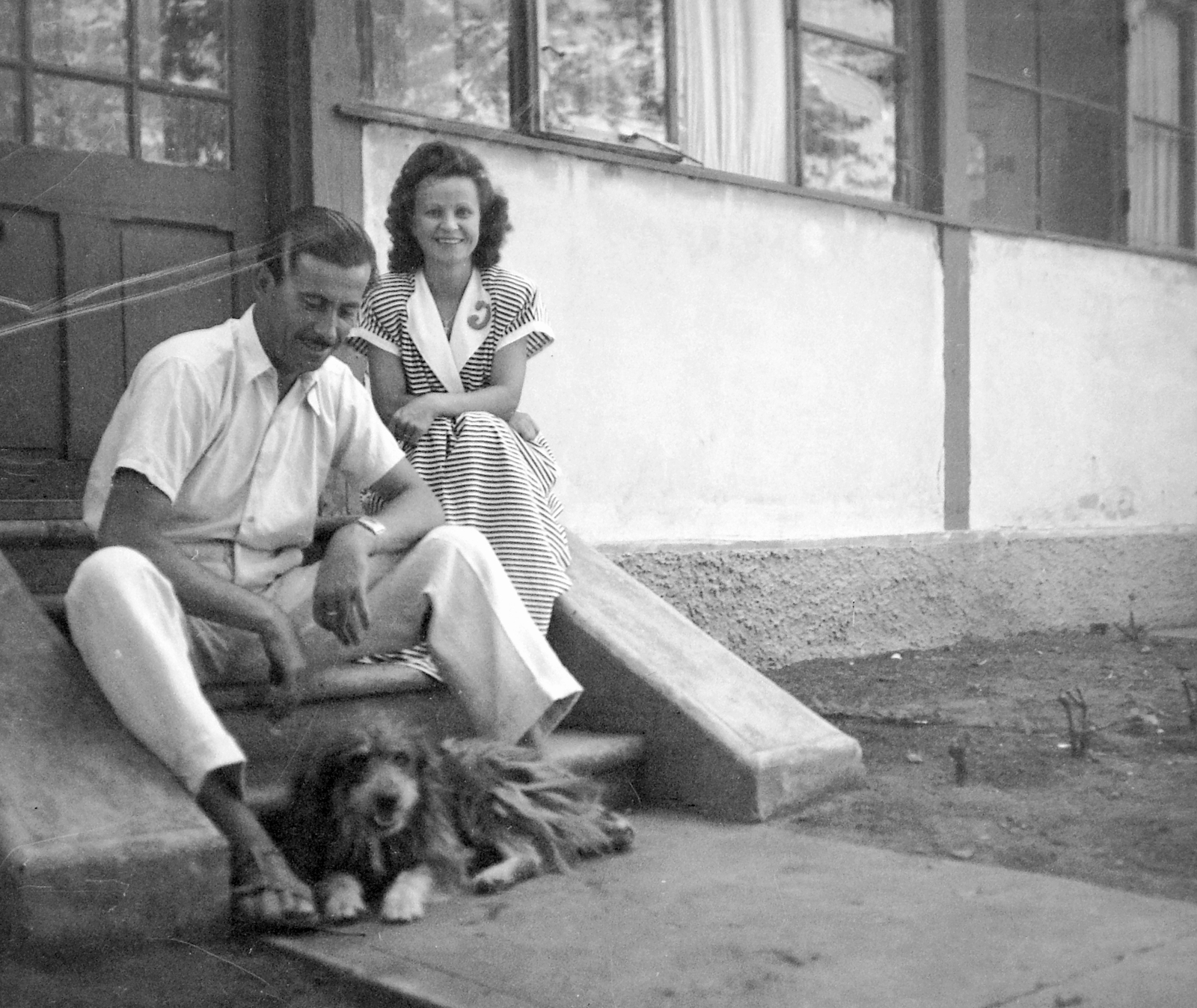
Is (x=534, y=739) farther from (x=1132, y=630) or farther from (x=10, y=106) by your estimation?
(x=1132, y=630)

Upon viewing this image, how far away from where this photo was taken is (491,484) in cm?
432

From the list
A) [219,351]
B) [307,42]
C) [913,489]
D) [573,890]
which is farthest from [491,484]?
[913,489]

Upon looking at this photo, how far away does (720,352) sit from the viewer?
21.4 ft

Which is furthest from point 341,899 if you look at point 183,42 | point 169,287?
point 183,42

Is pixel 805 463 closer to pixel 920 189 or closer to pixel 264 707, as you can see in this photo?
pixel 920 189

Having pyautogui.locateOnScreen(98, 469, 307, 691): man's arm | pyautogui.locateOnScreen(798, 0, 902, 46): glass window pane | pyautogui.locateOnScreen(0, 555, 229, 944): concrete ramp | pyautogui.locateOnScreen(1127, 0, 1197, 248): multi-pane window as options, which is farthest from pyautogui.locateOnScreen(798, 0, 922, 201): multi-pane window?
pyautogui.locateOnScreen(0, 555, 229, 944): concrete ramp

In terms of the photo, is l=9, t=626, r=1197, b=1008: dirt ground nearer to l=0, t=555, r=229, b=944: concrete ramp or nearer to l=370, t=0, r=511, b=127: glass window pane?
l=0, t=555, r=229, b=944: concrete ramp

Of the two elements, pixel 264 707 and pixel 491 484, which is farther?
pixel 491 484

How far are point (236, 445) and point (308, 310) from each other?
0.38m

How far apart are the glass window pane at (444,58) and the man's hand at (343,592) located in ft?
8.15

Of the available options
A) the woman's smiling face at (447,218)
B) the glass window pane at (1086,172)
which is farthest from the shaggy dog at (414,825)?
the glass window pane at (1086,172)

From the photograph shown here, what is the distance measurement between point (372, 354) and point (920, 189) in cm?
400

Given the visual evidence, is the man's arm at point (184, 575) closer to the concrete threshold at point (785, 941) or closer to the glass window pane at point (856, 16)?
the concrete threshold at point (785, 941)

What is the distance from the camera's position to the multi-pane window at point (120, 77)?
15.5 ft
